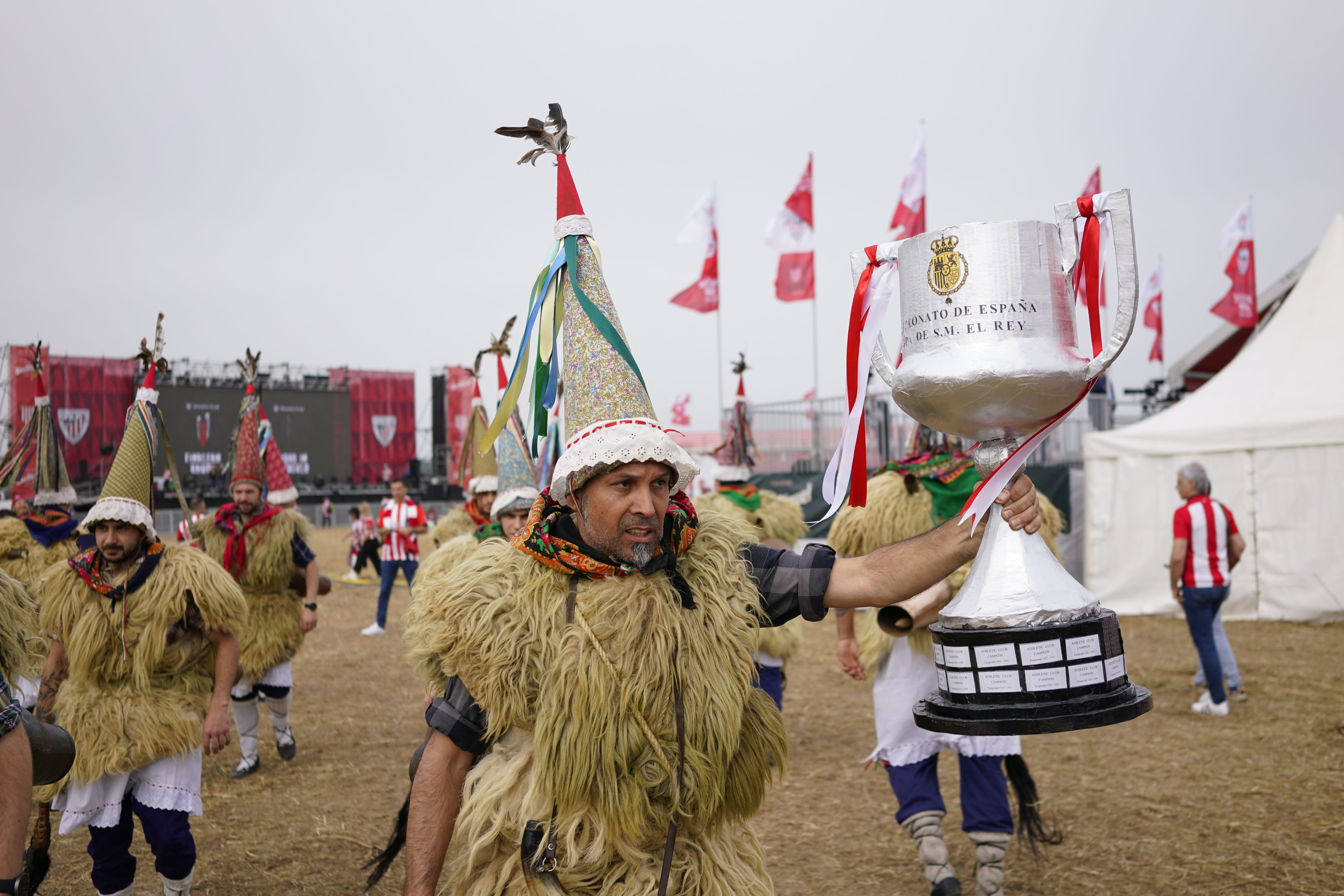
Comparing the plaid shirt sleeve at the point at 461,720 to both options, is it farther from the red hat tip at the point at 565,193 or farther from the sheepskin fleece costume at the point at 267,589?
the sheepskin fleece costume at the point at 267,589

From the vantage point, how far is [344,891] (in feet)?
15.1

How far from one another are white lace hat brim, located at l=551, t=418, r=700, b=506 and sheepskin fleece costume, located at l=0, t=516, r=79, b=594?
5.73m

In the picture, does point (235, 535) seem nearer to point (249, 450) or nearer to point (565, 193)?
point (249, 450)

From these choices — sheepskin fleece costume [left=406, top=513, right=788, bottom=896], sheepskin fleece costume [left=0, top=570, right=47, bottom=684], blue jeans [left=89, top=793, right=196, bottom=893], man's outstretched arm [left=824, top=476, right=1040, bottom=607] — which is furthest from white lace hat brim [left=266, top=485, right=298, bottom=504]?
man's outstretched arm [left=824, top=476, right=1040, bottom=607]

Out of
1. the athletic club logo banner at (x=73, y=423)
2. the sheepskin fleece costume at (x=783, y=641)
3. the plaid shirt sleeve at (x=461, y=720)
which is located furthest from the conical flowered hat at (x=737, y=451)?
the athletic club logo banner at (x=73, y=423)

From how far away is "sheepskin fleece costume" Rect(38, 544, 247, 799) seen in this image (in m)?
4.00

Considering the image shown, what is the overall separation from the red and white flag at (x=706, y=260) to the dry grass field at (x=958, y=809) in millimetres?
11345

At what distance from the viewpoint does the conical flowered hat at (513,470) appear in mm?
5535

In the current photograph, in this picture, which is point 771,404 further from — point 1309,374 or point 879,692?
point 879,692

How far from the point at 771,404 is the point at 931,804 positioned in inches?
546

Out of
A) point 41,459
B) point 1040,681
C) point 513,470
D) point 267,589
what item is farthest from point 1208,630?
point 41,459

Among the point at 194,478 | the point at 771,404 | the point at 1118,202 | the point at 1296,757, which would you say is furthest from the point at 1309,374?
the point at 194,478

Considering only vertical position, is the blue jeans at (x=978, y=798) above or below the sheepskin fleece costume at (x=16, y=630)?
below

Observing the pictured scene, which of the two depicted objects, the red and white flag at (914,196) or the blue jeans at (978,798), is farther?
the red and white flag at (914,196)
